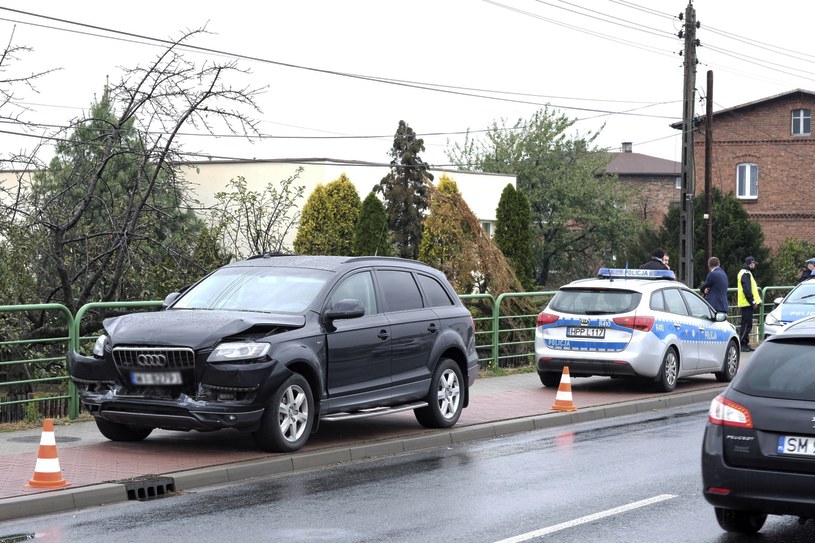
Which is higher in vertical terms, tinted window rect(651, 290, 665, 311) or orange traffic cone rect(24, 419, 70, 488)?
tinted window rect(651, 290, 665, 311)

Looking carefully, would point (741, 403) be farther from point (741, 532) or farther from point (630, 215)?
point (630, 215)

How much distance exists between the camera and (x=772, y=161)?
56.0m

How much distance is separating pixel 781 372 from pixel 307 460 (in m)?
4.64

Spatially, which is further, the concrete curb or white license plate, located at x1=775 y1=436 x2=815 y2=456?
the concrete curb

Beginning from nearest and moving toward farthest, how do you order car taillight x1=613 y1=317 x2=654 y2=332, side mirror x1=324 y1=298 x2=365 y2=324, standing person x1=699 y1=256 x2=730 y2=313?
side mirror x1=324 y1=298 x2=365 y2=324
car taillight x1=613 y1=317 x2=654 y2=332
standing person x1=699 y1=256 x2=730 y2=313

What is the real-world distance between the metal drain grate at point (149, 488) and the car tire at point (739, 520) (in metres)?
4.23

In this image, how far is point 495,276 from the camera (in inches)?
951

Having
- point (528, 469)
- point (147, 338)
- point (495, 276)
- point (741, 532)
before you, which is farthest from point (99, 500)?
point (495, 276)

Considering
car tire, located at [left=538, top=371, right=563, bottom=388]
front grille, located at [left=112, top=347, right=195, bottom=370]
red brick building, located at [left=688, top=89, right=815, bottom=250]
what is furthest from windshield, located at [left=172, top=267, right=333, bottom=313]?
red brick building, located at [left=688, top=89, right=815, bottom=250]

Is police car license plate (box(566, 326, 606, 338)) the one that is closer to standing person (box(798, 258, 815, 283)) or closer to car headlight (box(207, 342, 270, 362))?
car headlight (box(207, 342, 270, 362))

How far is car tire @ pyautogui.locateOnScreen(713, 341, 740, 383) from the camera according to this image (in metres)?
18.6

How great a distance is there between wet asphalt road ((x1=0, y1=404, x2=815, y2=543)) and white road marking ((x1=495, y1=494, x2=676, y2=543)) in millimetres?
13

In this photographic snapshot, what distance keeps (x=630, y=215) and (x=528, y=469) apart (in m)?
62.0

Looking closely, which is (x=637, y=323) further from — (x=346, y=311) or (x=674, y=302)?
(x=346, y=311)
